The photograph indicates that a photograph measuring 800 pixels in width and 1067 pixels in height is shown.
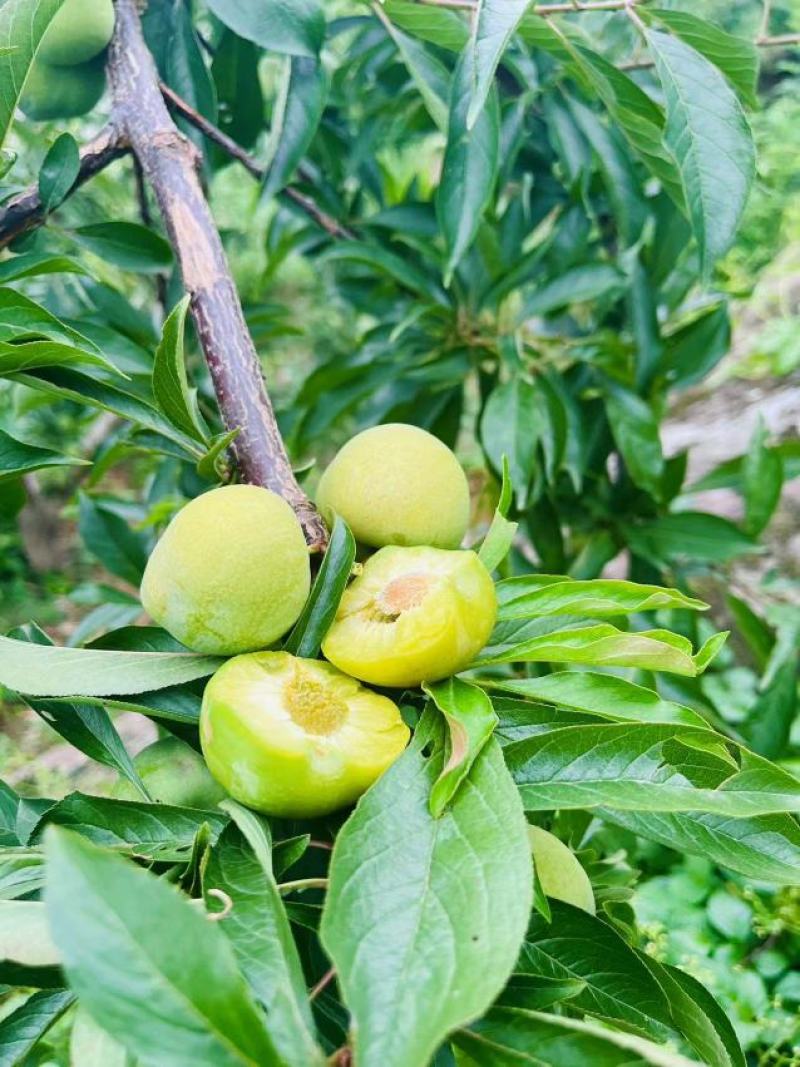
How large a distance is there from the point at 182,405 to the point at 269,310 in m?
0.61

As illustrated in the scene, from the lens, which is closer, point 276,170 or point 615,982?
point 615,982

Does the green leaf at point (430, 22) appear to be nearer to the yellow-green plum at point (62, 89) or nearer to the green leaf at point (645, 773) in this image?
the yellow-green plum at point (62, 89)

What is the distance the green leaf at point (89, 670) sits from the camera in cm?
49

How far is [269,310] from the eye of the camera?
3.85 feet

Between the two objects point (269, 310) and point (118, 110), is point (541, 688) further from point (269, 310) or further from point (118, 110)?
point (269, 310)

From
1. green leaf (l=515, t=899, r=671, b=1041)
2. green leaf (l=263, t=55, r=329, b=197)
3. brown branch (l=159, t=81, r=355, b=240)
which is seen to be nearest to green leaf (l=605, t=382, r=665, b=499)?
brown branch (l=159, t=81, r=355, b=240)

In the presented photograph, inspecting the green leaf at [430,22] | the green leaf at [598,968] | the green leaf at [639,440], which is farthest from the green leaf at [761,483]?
the green leaf at [598,968]

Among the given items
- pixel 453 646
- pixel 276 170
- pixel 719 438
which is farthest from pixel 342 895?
pixel 719 438

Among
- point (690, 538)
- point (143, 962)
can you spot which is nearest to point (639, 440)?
point (690, 538)

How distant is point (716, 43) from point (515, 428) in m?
0.43

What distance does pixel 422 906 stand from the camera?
1.26ft

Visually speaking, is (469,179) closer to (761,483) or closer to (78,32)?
(78,32)

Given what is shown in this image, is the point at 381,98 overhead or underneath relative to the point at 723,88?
underneath

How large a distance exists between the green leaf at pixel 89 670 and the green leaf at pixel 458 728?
0.14 meters
